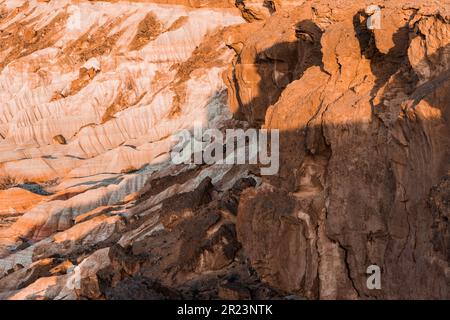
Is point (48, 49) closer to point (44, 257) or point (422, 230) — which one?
point (44, 257)

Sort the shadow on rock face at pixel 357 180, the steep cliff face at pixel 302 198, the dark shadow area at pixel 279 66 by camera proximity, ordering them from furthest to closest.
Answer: the dark shadow area at pixel 279 66 → the steep cliff face at pixel 302 198 → the shadow on rock face at pixel 357 180

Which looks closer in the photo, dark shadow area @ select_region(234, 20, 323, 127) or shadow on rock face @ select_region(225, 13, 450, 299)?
shadow on rock face @ select_region(225, 13, 450, 299)

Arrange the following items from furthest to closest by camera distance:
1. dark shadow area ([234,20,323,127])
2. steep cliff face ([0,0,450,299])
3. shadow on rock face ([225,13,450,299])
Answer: dark shadow area ([234,20,323,127]) → steep cliff face ([0,0,450,299]) → shadow on rock face ([225,13,450,299])

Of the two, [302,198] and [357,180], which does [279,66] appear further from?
[357,180]

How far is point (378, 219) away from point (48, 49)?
5209 cm

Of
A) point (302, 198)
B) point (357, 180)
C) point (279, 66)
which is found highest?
point (279, 66)

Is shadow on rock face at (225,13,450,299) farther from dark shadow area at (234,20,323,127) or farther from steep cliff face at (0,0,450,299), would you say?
dark shadow area at (234,20,323,127)

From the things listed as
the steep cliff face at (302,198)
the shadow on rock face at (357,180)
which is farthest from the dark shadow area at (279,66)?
the shadow on rock face at (357,180)

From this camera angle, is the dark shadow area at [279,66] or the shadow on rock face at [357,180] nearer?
the shadow on rock face at [357,180]

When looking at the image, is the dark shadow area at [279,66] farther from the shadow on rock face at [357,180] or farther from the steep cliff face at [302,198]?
the shadow on rock face at [357,180]

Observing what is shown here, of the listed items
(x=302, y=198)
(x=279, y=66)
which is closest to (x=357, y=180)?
(x=302, y=198)

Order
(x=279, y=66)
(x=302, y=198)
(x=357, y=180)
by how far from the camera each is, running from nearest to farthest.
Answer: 1. (x=357, y=180)
2. (x=302, y=198)
3. (x=279, y=66)

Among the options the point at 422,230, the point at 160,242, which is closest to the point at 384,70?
the point at 422,230

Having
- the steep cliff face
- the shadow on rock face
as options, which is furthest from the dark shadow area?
the shadow on rock face
